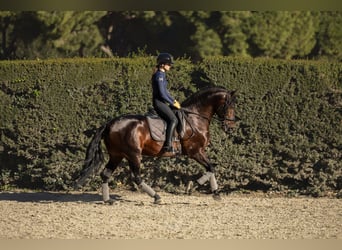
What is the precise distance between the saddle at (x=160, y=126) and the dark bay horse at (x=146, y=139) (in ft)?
0.19

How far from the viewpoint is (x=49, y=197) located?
9883 millimetres

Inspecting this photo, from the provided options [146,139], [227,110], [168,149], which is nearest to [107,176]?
[146,139]

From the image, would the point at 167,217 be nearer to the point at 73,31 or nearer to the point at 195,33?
the point at 195,33

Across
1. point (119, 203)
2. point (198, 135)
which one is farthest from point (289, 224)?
point (119, 203)

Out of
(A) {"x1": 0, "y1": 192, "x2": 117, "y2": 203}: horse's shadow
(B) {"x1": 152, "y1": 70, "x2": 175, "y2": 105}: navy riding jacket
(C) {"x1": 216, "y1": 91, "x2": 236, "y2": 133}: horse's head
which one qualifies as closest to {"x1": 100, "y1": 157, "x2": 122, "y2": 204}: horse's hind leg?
(A) {"x1": 0, "y1": 192, "x2": 117, "y2": 203}: horse's shadow

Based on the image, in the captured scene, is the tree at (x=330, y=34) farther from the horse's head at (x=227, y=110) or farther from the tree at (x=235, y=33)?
the horse's head at (x=227, y=110)

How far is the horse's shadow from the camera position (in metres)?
9.51

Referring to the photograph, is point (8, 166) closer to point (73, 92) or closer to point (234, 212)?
point (73, 92)

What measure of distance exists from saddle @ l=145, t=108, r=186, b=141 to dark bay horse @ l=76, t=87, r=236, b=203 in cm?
6

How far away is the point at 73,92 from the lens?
1026 cm

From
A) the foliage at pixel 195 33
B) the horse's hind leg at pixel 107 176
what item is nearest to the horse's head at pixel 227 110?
the horse's hind leg at pixel 107 176

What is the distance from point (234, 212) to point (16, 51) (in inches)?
722

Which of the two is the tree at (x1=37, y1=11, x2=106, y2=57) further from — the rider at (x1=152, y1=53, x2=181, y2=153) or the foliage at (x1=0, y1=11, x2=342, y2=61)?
the rider at (x1=152, y1=53, x2=181, y2=153)

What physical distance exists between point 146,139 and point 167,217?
1422mm
